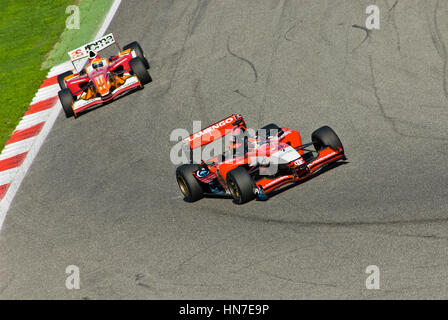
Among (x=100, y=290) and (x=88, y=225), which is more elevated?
(x=88, y=225)

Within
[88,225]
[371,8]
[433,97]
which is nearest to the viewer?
[88,225]

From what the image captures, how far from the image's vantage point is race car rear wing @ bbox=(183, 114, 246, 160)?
1027 cm

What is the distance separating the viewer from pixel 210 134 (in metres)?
10.4

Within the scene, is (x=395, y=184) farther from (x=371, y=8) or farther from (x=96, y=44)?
(x=96, y=44)

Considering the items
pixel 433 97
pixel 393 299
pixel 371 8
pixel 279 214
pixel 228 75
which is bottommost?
pixel 393 299

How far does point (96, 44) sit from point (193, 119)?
4.57 metres

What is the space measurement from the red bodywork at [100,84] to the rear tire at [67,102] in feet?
0.47

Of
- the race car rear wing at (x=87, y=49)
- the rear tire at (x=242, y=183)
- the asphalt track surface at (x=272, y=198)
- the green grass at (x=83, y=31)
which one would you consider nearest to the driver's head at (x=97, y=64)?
the race car rear wing at (x=87, y=49)

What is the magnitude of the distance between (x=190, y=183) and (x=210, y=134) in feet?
3.46

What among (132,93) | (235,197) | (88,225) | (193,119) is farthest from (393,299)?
(132,93)

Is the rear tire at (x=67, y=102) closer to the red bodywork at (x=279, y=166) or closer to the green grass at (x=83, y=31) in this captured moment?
the green grass at (x=83, y=31)

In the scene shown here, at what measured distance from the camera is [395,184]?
8781 millimetres

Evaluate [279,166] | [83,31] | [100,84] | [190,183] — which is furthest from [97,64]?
[279,166]

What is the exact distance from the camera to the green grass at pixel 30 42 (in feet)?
56.3
